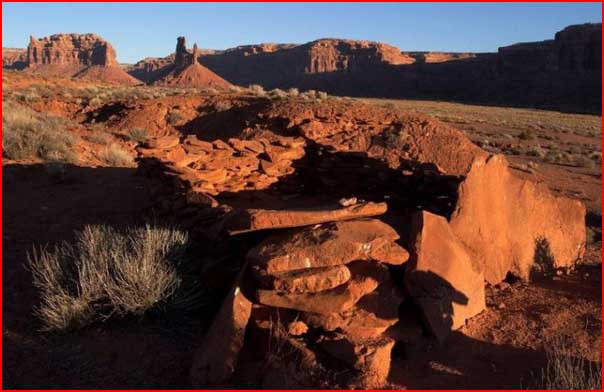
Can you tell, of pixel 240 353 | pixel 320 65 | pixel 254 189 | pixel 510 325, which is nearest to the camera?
pixel 240 353

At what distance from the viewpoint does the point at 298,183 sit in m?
8.33

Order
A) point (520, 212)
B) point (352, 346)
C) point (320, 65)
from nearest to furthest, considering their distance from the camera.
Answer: point (352, 346) → point (520, 212) → point (320, 65)

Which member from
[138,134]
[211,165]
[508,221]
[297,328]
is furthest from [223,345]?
[138,134]

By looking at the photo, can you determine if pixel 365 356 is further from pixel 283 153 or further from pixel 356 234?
pixel 283 153

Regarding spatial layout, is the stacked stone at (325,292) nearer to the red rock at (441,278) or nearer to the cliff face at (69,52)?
the red rock at (441,278)

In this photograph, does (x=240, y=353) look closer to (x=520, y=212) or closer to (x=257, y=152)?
(x=520, y=212)

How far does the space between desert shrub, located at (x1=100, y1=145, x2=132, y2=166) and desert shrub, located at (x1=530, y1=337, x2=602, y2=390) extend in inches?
453

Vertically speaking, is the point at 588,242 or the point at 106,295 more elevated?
the point at 106,295

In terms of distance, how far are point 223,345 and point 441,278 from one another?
201cm

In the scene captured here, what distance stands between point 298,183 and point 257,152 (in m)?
0.86

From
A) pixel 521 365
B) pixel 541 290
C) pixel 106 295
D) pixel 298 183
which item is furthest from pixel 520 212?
pixel 106 295

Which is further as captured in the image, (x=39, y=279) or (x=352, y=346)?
(x=39, y=279)

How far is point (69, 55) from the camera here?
122m

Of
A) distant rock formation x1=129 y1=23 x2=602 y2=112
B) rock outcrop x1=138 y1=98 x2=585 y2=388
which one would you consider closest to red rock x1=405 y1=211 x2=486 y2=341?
rock outcrop x1=138 y1=98 x2=585 y2=388
